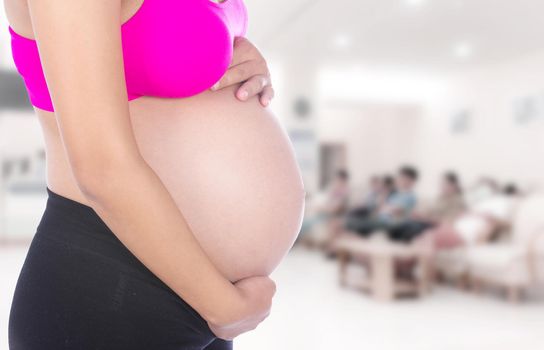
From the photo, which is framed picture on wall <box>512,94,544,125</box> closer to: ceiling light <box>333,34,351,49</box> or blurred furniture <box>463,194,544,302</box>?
ceiling light <box>333,34,351,49</box>

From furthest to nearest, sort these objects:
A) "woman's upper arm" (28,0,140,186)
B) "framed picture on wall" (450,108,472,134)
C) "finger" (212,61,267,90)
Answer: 1. "framed picture on wall" (450,108,472,134)
2. "finger" (212,61,267,90)
3. "woman's upper arm" (28,0,140,186)

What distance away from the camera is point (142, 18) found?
0.42 meters

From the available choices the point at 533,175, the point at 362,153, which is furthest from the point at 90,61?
the point at 362,153

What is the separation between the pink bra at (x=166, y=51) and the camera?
0.42 m

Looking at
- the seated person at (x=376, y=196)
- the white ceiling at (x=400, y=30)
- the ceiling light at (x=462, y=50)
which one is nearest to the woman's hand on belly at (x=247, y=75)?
the seated person at (x=376, y=196)

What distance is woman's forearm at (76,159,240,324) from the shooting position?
37 cm

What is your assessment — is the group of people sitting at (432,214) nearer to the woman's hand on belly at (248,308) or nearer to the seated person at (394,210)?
the seated person at (394,210)

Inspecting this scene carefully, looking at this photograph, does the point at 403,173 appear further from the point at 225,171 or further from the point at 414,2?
the point at 225,171

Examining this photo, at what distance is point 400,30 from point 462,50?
144 cm

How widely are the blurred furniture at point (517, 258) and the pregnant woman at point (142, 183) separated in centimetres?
353

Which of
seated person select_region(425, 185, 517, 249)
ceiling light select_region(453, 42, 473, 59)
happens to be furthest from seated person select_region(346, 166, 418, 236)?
ceiling light select_region(453, 42, 473, 59)

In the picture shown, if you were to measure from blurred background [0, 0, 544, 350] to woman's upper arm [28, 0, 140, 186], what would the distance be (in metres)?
2.49

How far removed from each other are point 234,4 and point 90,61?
0.22m

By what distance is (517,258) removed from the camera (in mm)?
3592
